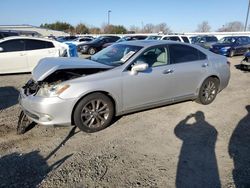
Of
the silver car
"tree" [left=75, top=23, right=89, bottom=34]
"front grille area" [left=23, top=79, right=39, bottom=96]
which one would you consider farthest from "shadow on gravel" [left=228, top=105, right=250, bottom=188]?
"tree" [left=75, top=23, right=89, bottom=34]

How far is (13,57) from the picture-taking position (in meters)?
9.61

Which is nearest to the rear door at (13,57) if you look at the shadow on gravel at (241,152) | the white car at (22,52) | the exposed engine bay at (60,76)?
the white car at (22,52)

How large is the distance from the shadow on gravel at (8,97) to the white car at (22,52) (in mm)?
2059

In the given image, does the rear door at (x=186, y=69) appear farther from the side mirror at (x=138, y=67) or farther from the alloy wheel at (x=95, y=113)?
the alloy wheel at (x=95, y=113)

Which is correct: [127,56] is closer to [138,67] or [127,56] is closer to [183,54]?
[138,67]

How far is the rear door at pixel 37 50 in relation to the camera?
994 cm

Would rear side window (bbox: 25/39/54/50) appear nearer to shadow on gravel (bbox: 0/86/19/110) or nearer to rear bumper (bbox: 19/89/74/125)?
shadow on gravel (bbox: 0/86/19/110)

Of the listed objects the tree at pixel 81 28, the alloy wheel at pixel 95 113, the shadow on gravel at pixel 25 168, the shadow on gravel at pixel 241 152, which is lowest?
the shadow on gravel at pixel 241 152

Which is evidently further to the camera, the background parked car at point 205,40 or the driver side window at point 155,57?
the background parked car at point 205,40

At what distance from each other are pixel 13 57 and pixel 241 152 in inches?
339


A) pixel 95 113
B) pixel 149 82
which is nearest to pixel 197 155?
pixel 149 82

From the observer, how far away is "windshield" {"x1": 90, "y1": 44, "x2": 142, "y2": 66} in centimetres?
496

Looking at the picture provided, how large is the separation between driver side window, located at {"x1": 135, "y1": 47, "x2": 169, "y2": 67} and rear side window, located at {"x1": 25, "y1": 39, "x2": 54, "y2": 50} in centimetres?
652

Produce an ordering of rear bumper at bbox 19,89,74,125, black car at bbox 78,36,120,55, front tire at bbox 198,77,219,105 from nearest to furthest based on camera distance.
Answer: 1. rear bumper at bbox 19,89,74,125
2. front tire at bbox 198,77,219,105
3. black car at bbox 78,36,120,55
